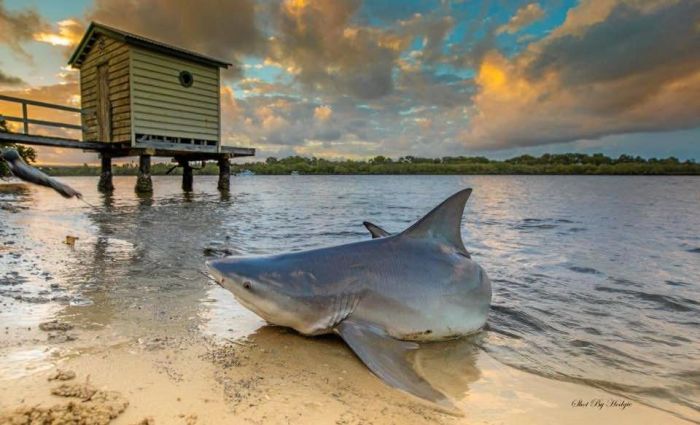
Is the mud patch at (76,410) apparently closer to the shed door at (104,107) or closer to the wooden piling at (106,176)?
the shed door at (104,107)

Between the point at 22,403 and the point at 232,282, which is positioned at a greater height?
the point at 232,282

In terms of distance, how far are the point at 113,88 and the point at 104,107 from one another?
946 millimetres

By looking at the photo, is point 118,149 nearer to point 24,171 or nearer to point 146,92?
point 146,92

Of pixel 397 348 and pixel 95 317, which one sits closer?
pixel 397 348

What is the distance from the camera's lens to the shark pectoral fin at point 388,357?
2312 millimetres

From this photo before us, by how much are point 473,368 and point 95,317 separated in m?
2.95

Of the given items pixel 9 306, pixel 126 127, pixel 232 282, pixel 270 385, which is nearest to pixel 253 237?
pixel 9 306

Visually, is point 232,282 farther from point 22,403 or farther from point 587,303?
point 587,303

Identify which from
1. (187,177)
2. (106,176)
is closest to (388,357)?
(106,176)

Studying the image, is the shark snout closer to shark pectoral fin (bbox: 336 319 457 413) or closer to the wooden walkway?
shark pectoral fin (bbox: 336 319 457 413)

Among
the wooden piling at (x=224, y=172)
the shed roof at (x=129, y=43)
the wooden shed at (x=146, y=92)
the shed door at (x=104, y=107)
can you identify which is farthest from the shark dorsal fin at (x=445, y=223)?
the wooden piling at (x=224, y=172)

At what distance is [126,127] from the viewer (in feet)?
54.4

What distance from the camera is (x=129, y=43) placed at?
16.0 metres

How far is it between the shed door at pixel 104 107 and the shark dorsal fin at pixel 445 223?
1800 centimetres
